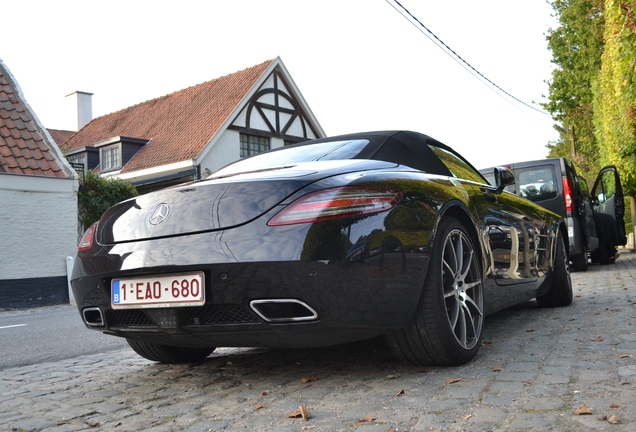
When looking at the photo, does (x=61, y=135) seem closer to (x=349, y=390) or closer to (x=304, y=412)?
(x=349, y=390)

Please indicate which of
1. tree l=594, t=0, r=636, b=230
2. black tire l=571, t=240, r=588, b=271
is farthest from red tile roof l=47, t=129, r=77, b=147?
black tire l=571, t=240, r=588, b=271

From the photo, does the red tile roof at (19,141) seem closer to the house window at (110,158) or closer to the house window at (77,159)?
the house window at (110,158)

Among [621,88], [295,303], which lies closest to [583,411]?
[295,303]

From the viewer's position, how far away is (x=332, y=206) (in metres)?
2.63

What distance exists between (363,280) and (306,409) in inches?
22.3

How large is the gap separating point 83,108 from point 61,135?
7.05 ft

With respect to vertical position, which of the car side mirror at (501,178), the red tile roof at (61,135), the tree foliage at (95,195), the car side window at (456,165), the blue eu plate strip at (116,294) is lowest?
the blue eu plate strip at (116,294)

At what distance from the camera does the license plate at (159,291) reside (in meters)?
2.66

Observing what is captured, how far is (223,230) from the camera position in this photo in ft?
8.81

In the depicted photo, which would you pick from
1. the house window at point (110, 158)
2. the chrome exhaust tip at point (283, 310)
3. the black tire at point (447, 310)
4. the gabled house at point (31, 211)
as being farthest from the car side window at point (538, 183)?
the house window at point (110, 158)

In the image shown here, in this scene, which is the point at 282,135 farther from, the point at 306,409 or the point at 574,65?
the point at 306,409

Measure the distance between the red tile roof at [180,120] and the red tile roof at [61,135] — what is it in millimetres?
1353

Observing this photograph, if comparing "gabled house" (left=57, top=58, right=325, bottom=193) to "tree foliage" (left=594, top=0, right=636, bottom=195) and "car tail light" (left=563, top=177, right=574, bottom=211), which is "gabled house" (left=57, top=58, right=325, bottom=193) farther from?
"car tail light" (left=563, top=177, right=574, bottom=211)

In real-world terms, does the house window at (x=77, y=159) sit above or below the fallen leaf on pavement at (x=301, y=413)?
above
